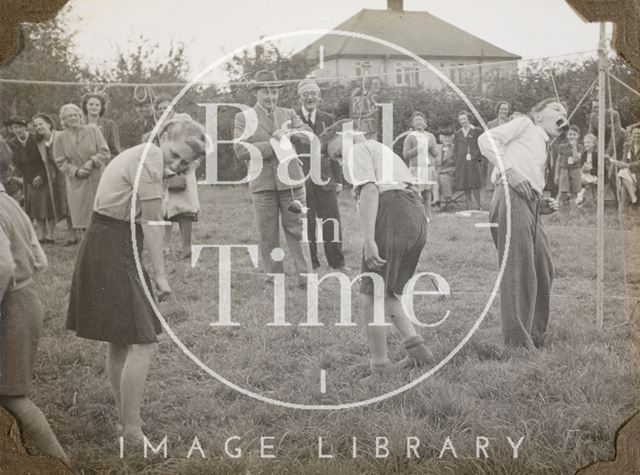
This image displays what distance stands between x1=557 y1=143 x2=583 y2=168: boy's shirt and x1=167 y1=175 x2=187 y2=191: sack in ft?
5.39

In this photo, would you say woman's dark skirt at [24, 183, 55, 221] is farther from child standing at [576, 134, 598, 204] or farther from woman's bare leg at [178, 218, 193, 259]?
child standing at [576, 134, 598, 204]

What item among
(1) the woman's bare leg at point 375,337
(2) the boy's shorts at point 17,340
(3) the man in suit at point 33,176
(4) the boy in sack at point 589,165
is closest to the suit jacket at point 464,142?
(4) the boy in sack at point 589,165

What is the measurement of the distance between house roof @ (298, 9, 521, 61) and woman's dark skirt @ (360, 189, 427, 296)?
621 mm

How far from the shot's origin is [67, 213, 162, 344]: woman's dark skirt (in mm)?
3215

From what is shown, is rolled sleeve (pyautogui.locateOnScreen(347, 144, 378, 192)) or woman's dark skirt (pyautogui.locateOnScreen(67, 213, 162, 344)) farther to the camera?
rolled sleeve (pyautogui.locateOnScreen(347, 144, 378, 192))

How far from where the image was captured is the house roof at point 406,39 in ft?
10.7

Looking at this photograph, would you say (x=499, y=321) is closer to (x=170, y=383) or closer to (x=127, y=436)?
(x=170, y=383)

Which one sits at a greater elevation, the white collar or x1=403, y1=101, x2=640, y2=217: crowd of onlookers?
the white collar

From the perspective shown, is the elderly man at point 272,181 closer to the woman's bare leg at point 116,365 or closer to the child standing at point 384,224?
the child standing at point 384,224

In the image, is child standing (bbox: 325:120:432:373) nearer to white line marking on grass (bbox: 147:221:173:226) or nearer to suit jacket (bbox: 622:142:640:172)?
white line marking on grass (bbox: 147:221:173:226)

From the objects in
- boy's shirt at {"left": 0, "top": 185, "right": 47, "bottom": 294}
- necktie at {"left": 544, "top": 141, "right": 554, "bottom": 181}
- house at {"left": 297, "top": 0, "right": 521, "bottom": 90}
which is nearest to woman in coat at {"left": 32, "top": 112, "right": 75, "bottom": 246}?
boy's shirt at {"left": 0, "top": 185, "right": 47, "bottom": 294}

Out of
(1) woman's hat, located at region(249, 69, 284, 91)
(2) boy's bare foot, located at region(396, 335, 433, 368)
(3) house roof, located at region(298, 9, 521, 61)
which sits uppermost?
(3) house roof, located at region(298, 9, 521, 61)

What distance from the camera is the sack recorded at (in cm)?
327

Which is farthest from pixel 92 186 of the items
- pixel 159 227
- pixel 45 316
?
pixel 45 316
